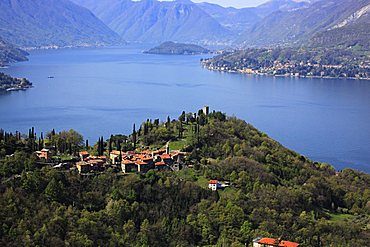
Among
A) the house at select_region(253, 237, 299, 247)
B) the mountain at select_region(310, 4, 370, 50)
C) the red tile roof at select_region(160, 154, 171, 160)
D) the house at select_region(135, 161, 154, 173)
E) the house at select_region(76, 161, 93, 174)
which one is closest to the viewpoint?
the house at select_region(253, 237, 299, 247)

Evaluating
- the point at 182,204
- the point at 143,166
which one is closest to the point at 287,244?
the point at 182,204

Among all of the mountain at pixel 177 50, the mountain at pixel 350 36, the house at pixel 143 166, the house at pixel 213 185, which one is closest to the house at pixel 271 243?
the house at pixel 213 185

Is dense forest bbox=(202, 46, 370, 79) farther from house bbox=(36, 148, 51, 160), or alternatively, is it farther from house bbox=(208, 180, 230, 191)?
house bbox=(36, 148, 51, 160)

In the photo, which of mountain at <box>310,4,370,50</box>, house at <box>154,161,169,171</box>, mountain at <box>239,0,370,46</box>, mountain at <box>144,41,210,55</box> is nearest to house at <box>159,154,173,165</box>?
house at <box>154,161,169,171</box>

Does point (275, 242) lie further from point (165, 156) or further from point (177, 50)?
point (177, 50)

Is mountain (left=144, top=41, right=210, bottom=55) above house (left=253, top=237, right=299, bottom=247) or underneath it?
above

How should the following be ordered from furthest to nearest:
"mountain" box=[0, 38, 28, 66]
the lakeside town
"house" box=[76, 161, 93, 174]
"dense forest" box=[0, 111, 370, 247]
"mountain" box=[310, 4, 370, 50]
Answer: "mountain" box=[310, 4, 370, 50], "mountain" box=[0, 38, 28, 66], the lakeside town, "house" box=[76, 161, 93, 174], "dense forest" box=[0, 111, 370, 247]
